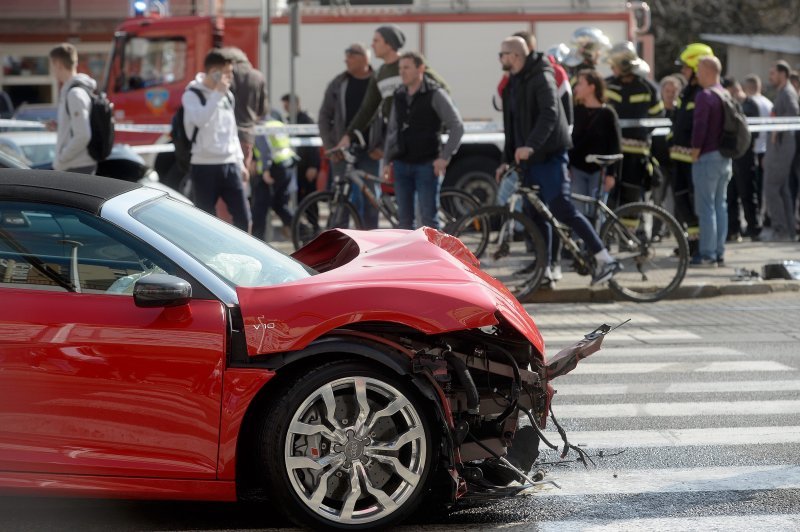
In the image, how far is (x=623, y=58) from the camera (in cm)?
1338

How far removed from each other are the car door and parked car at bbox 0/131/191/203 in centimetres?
727

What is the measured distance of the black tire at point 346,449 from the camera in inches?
187

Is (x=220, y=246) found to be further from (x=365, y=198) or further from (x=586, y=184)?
(x=586, y=184)

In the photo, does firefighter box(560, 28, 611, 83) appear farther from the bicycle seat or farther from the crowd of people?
the bicycle seat

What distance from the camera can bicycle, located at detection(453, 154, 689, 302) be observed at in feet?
34.8

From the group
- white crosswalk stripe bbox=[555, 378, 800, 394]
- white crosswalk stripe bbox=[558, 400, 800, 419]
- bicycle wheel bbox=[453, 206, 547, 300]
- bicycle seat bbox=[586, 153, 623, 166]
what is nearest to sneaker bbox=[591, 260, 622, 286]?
bicycle wheel bbox=[453, 206, 547, 300]

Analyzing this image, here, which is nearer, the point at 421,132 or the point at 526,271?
the point at 526,271

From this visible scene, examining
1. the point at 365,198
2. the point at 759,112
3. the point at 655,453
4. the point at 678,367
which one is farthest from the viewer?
the point at 759,112

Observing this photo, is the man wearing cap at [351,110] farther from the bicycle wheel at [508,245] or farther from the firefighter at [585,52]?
the firefighter at [585,52]

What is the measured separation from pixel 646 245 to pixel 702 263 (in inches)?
81.9

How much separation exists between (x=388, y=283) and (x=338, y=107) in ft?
26.4

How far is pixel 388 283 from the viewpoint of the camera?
497 cm

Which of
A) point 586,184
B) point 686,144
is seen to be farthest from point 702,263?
point 586,184

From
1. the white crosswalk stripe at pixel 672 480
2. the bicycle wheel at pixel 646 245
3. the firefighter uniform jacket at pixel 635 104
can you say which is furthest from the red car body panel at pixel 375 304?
the firefighter uniform jacket at pixel 635 104
